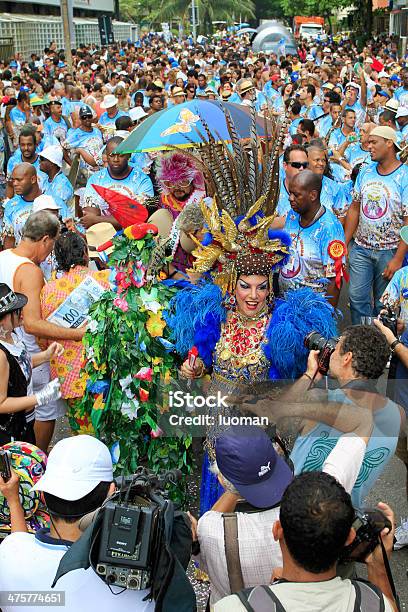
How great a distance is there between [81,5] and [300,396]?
52661 mm

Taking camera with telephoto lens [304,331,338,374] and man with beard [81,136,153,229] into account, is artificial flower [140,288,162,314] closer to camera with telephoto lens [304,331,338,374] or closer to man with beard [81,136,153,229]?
camera with telephoto lens [304,331,338,374]

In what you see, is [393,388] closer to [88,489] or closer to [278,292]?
[278,292]

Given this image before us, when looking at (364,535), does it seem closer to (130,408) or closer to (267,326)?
(267,326)

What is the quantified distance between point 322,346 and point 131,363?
114cm

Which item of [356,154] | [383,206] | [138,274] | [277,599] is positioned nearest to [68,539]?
[277,599]

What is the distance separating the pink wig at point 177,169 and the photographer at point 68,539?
2.88 metres

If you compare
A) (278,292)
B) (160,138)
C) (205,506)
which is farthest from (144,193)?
(205,506)

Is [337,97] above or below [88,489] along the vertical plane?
above

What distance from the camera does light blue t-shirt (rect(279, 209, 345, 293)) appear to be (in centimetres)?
545

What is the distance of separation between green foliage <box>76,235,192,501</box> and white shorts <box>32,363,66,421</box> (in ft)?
2.20

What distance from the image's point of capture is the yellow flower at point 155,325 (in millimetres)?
4211

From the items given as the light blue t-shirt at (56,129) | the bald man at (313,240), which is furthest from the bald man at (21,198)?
the light blue t-shirt at (56,129)

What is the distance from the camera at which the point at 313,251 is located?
18.0 ft

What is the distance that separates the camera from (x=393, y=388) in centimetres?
438
